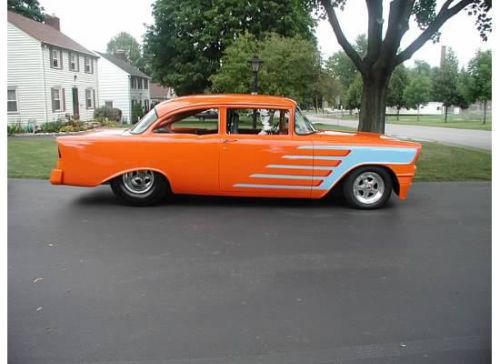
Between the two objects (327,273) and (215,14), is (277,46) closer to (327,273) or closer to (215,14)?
(215,14)

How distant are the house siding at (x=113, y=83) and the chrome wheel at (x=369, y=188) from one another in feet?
116

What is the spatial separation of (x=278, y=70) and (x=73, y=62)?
16353mm

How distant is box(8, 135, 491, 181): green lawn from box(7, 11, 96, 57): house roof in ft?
45.6

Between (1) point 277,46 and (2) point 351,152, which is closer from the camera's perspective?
(2) point 351,152

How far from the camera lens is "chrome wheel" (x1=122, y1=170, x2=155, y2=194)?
7414mm

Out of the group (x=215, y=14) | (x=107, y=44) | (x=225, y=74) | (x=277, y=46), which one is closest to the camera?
(x=277, y=46)

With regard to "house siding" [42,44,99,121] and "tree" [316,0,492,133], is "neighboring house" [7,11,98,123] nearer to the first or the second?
"house siding" [42,44,99,121]

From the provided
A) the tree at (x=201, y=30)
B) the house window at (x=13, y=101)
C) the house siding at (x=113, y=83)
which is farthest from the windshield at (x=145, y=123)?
the house siding at (x=113, y=83)

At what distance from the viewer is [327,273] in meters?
4.63

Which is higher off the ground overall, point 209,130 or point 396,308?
point 209,130

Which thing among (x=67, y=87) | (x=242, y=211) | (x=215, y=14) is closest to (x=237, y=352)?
(x=242, y=211)

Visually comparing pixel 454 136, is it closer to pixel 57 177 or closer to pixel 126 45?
pixel 57 177
